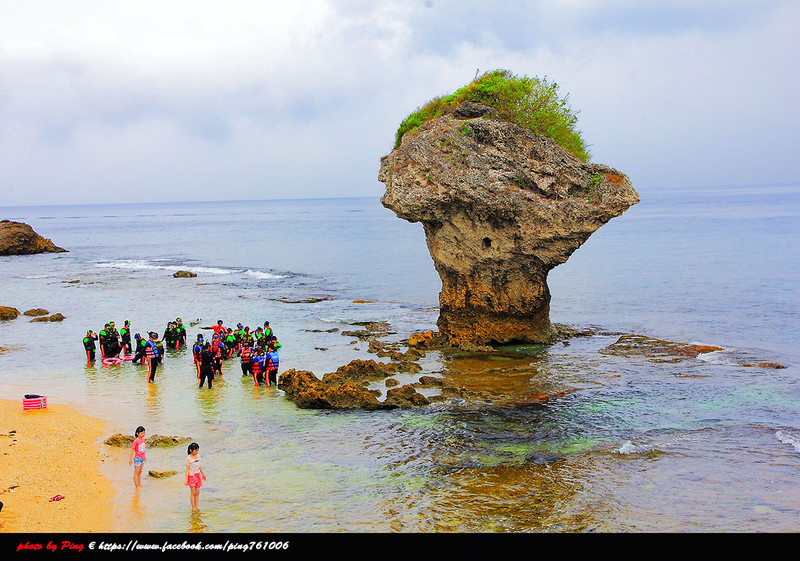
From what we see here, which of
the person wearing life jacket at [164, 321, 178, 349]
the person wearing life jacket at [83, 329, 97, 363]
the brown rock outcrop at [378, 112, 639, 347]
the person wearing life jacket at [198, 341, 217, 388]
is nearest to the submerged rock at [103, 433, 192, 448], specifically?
the person wearing life jacket at [198, 341, 217, 388]

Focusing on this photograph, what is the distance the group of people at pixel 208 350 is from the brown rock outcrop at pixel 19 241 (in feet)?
200

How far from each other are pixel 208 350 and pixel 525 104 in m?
15.2

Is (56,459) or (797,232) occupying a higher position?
(797,232)

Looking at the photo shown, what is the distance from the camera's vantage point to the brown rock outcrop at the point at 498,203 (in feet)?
81.3

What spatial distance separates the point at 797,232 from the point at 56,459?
98.2 metres

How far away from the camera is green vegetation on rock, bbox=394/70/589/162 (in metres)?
26.0

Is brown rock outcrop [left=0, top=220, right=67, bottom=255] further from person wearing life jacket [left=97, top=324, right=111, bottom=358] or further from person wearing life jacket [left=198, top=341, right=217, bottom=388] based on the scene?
person wearing life jacket [left=198, top=341, right=217, bottom=388]

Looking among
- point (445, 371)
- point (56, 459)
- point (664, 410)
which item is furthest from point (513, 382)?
point (56, 459)

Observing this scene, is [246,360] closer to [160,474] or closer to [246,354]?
[246,354]

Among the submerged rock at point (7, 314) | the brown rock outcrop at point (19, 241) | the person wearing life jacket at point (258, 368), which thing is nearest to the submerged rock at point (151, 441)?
the person wearing life jacket at point (258, 368)

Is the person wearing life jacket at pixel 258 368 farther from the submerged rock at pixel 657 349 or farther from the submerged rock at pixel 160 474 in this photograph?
the submerged rock at pixel 657 349

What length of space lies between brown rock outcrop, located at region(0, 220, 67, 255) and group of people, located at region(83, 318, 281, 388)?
60.9 metres

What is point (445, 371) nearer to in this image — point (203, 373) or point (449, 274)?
point (449, 274)
